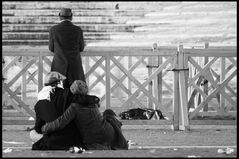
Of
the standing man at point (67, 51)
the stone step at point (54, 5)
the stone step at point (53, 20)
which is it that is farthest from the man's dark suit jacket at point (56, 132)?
the stone step at point (54, 5)

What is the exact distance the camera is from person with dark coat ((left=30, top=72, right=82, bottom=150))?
10.9 m

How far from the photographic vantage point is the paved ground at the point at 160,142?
1062 cm

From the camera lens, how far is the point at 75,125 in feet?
36.1

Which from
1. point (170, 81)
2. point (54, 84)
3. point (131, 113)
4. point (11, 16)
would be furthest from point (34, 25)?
point (54, 84)

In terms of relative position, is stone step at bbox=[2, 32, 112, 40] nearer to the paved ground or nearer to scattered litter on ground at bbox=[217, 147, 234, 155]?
the paved ground

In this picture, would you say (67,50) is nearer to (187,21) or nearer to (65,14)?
(65,14)

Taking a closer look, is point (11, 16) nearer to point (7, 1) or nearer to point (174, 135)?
point (7, 1)

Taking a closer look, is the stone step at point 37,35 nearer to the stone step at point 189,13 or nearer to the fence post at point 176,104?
the stone step at point 189,13

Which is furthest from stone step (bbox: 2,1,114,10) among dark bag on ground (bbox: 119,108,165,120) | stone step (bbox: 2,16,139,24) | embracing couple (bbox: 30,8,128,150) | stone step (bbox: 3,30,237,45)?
embracing couple (bbox: 30,8,128,150)

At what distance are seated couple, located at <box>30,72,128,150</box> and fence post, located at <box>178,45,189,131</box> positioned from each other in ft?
10.4

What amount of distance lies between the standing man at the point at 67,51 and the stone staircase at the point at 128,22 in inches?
584

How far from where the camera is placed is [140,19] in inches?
1329

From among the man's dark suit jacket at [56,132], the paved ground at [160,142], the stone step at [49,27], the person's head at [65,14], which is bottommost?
the paved ground at [160,142]

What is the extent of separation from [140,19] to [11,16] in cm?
405
